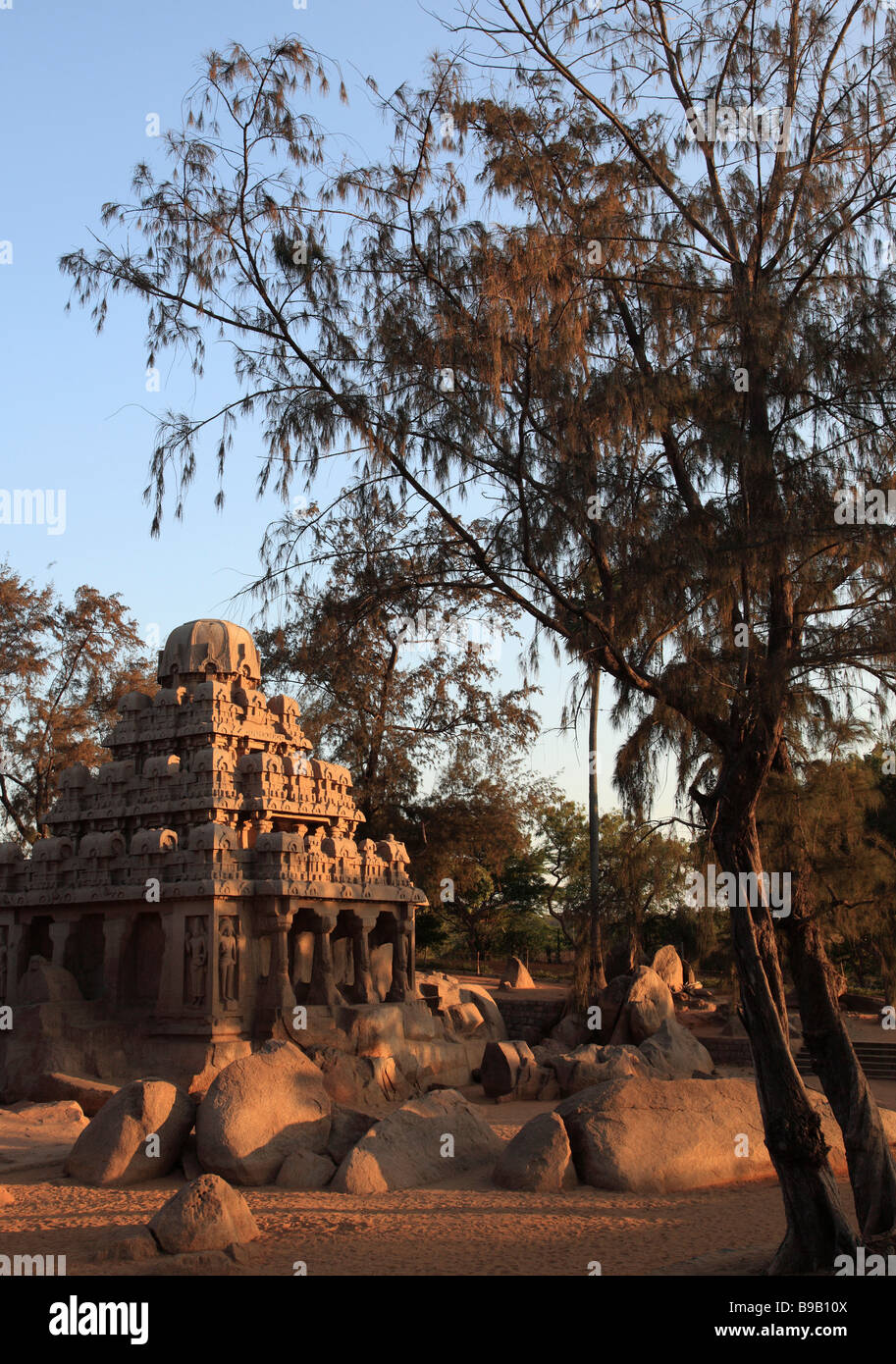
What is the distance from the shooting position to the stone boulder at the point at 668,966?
2709 cm

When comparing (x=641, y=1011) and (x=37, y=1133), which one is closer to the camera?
(x=37, y=1133)

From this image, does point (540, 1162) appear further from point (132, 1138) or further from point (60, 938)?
point (60, 938)

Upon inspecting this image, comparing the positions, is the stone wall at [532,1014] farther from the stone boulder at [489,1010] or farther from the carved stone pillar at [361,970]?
the carved stone pillar at [361,970]

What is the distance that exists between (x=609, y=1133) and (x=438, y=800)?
68.2ft

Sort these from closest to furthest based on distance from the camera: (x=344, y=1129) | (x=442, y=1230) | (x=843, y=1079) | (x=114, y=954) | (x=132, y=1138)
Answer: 1. (x=843, y=1079)
2. (x=442, y=1230)
3. (x=132, y=1138)
4. (x=344, y=1129)
5. (x=114, y=954)

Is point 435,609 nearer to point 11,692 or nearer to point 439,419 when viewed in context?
point 439,419

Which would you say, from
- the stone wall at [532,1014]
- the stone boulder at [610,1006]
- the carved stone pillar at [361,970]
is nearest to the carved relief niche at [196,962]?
the carved stone pillar at [361,970]

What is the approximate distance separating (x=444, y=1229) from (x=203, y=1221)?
1971 mm

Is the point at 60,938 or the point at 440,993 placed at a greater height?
the point at 60,938

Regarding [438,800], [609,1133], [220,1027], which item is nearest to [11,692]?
[438,800]

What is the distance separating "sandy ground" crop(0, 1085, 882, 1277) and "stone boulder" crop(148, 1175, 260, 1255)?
20cm

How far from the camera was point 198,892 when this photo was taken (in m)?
16.4

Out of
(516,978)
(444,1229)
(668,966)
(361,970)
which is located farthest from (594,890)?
(516,978)

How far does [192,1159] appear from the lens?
11266 mm
